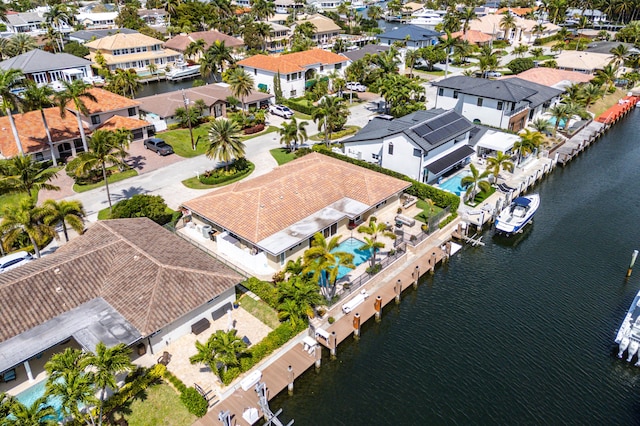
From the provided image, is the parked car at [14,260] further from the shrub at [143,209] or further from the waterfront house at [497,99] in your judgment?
the waterfront house at [497,99]

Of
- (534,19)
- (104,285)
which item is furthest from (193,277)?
(534,19)

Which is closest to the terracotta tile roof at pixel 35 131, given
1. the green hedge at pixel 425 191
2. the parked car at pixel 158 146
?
the parked car at pixel 158 146

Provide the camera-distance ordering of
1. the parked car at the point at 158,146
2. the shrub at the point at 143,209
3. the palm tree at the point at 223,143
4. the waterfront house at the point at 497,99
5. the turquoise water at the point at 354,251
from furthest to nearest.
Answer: the waterfront house at the point at 497,99, the parked car at the point at 158,146, the palm tree at the point at 223,143, the shrub at the point at 143,209, the turquoise water at the point at 354,251

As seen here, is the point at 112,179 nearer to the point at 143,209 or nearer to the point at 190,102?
the point at 143,209

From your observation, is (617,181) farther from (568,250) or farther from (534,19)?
(534,19)

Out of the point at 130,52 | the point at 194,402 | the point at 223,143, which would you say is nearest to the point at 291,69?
the point at 223,143

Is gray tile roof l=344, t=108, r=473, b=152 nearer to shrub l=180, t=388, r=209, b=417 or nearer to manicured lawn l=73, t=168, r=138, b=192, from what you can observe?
manicured lawn l=73, t=168, r=138, b=192
